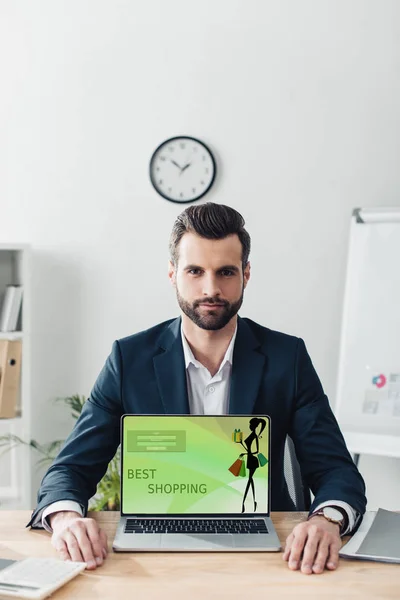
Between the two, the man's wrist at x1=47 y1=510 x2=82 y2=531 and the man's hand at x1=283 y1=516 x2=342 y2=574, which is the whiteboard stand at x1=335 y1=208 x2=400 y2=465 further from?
the man's wrist at x1=47 y1=510 x2=82 y2=531

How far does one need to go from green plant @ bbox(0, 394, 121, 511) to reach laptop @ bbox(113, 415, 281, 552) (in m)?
1.67

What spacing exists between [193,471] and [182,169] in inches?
90.2

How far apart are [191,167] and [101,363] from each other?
3.37 ft

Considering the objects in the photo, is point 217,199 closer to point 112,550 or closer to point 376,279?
point 376,279

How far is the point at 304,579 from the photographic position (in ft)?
4.32

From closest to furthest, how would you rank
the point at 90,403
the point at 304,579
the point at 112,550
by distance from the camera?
the point at 304,579 → the point at 112,550 → the point at 90,403

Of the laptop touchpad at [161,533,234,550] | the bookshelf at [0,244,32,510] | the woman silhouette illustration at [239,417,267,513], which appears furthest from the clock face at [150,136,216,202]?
the laptop touchpad at [161,533,234,550]

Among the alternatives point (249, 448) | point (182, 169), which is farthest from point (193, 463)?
point (182, 169)

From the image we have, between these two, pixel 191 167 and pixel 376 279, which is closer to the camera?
pixel 376 279

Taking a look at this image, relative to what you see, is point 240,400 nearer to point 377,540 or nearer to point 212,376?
point 212,376

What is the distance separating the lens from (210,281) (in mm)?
1775

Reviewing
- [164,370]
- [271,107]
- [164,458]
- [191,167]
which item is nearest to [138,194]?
[191,167]

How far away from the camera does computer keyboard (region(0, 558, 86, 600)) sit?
121cm

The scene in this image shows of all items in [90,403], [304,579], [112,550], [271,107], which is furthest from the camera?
[271,107]
